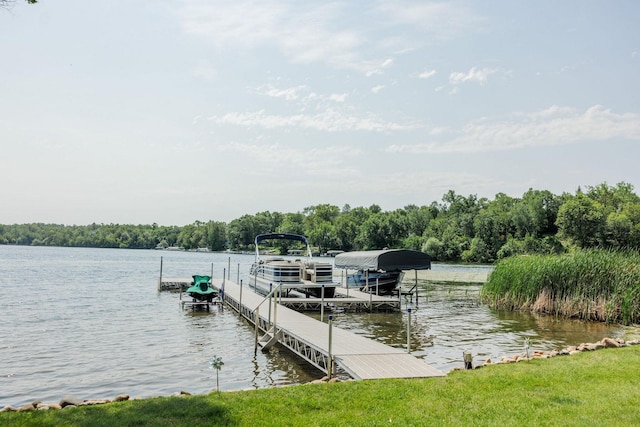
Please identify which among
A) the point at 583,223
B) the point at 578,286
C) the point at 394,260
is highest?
the point at 583,223

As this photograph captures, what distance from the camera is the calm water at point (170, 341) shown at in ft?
36.8

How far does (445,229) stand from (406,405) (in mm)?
97643

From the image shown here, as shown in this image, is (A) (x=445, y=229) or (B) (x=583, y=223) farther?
(A) (x=445, y=229)

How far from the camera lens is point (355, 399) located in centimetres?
745

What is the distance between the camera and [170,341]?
52.9 ft

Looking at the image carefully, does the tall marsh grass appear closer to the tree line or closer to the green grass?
the green grass

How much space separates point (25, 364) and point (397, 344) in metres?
10.3

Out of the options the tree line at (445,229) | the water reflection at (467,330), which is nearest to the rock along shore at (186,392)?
the water reflection at (467,330)

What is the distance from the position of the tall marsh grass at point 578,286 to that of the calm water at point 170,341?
1061 mm

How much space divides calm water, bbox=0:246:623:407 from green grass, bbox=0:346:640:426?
332 cm

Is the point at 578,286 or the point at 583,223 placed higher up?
the point at 583,223

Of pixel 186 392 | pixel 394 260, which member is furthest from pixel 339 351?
pixel 394 260

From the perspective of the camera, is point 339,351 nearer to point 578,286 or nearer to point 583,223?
point 578,286

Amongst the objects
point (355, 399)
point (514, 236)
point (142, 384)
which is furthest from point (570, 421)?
point (514, 236)
